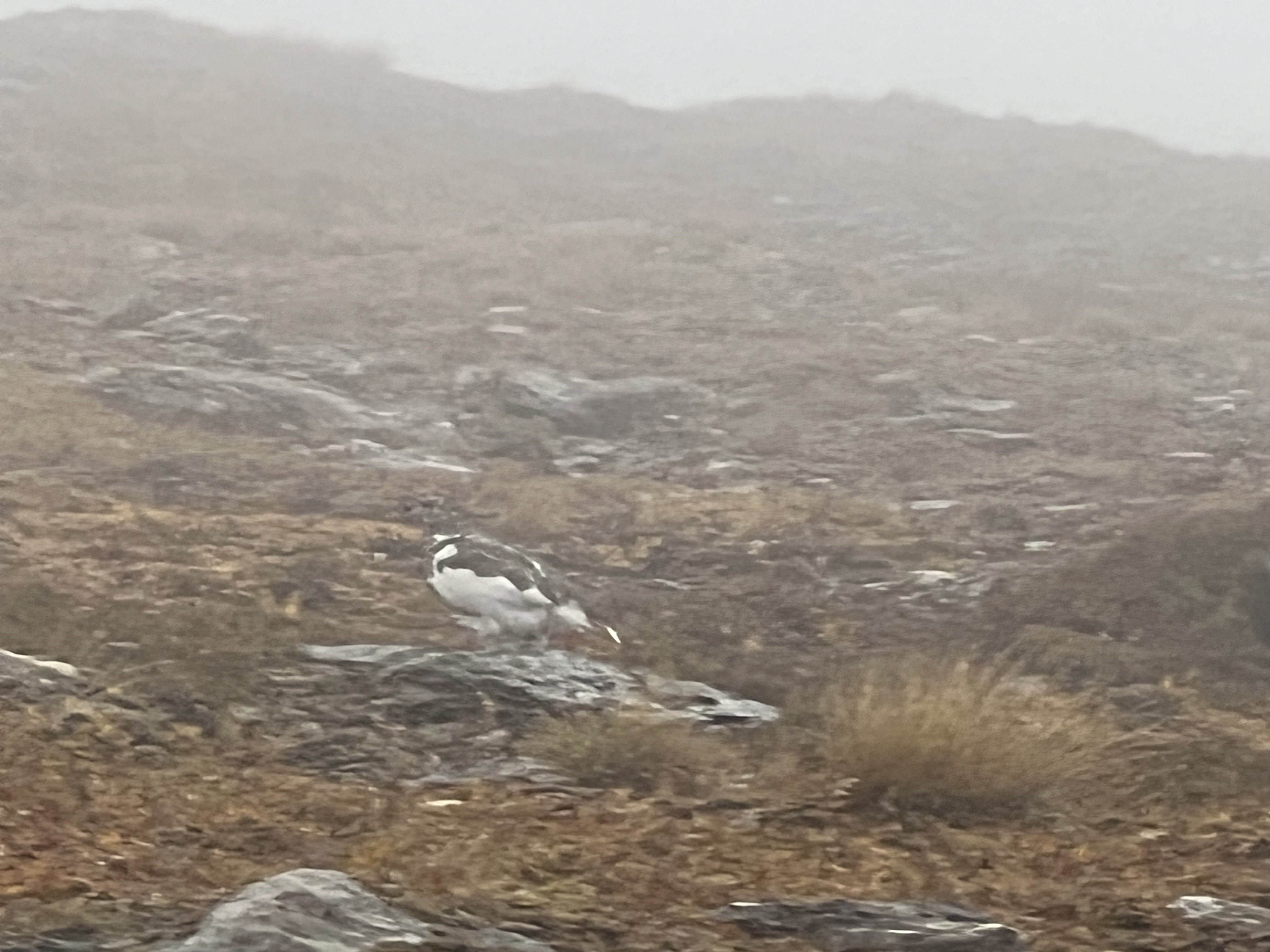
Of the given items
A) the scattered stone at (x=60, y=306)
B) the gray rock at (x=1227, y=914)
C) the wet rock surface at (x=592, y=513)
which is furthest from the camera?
the scattered stone at (x=60, y=306)

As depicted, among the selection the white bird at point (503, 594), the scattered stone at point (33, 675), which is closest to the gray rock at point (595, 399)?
the white bird at point (503, 594)

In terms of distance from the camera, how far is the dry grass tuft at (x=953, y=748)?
20.0 ft

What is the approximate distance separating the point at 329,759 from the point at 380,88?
1047 inches

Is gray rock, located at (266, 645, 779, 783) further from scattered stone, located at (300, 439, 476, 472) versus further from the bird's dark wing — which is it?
scattered stone, located at (300, 439, 476, 472)

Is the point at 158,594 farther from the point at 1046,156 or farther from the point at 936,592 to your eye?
the point at 1046,156

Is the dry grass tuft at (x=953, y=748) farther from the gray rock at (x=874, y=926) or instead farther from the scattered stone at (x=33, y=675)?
the scattered stone at (x=33, y=675)

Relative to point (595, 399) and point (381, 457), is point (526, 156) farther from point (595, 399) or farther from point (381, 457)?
point (381, 457)

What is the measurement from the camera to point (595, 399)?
13.6 metres

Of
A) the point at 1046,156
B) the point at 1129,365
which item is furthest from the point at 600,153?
the point at 1129,365

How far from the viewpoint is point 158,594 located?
7.89 meters

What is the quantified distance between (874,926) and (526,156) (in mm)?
23397

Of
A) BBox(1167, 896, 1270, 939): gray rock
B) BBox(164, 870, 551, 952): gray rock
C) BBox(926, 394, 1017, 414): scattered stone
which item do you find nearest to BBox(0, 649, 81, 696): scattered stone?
BBox(164, 870, 551, 952): gray rock

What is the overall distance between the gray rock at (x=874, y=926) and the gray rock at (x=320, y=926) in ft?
2.40

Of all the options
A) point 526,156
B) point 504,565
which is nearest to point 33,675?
point 504,565
